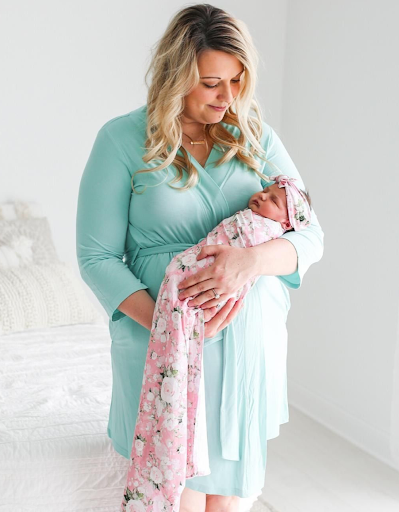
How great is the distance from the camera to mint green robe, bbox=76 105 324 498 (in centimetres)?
142

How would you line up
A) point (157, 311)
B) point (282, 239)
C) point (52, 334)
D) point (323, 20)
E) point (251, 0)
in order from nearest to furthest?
1. point (157, 311)
2. point (282, 239)
3. point (52, 334)
4. point (323, 20)
5. point (251, 0)

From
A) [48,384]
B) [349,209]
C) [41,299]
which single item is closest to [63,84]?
[41,299]

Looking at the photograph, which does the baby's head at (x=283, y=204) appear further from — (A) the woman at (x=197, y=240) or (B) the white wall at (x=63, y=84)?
(B) the white wall at (x=63, y=84)

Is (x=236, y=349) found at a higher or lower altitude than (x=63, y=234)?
higher

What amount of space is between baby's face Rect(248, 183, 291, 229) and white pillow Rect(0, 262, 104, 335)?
4.97 ft

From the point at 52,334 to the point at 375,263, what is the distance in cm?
147

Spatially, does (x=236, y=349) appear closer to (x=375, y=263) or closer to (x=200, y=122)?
(x=200, y=122)

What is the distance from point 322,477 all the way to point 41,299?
1428mm

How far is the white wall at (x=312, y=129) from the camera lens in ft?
9.10

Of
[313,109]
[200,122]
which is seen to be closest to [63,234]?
[313,109]

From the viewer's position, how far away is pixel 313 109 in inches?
127

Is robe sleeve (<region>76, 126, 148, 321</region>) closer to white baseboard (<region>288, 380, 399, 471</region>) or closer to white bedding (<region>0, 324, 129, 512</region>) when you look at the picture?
white bedding (<region>0, 324, 129, 512</region>)

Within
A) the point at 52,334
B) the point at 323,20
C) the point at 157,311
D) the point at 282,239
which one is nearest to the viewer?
the point at 157,311

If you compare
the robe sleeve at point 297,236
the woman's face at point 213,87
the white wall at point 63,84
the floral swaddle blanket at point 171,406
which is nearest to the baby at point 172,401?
the floral swaddle blanket at point 171,406
